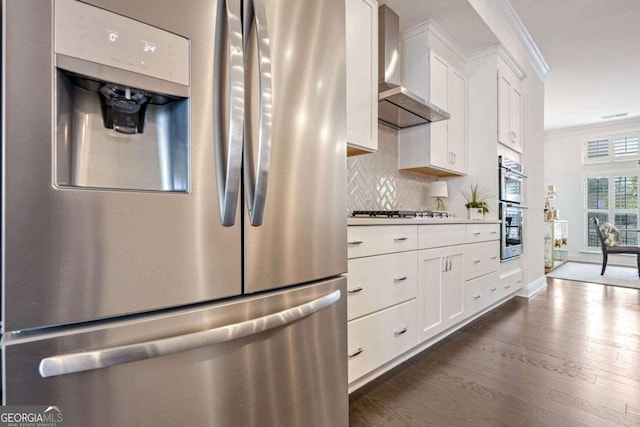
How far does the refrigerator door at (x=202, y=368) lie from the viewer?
0.54 metres

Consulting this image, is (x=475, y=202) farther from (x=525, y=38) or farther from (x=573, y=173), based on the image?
(x=573, y=173)

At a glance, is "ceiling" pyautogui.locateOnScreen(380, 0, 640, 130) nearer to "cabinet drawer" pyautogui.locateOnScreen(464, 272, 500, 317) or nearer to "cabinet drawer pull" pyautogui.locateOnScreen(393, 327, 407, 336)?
"cabinet drawer" pyautogui.locateOnScreen(464, 272, 500, 317)

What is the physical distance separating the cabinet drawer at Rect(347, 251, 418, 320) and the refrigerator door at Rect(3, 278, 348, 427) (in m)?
0.46

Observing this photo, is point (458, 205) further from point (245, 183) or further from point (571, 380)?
point (245, 183)

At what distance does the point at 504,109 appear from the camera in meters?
3.26

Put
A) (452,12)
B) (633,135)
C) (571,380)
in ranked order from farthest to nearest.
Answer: (633,135)
(452,12)
(571,380)

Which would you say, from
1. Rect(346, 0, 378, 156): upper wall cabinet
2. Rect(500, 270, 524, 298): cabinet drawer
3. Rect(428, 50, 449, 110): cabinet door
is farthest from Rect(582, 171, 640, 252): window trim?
Rect(346, 0, 378, 156): upper wall cabinet

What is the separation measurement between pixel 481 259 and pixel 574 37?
9.49ft

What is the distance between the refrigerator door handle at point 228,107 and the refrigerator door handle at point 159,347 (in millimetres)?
257

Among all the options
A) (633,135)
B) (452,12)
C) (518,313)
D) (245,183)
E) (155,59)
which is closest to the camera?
(155,59)

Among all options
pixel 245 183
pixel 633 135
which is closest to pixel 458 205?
pixel 245 183

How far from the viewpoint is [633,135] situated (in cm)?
608

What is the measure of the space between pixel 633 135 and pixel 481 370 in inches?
288

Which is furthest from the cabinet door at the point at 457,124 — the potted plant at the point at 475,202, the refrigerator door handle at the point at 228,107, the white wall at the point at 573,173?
the white wall at the point at 573,173
